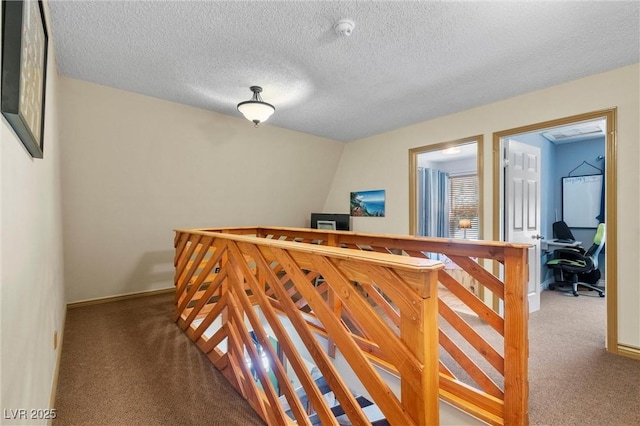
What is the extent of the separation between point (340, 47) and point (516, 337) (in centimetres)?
232

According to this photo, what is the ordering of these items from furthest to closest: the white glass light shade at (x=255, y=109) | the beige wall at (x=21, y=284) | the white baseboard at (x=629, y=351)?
the white glass light shade at (x=255, y=109) < the white baseboard at (x=629, y=351) < the beige wall at (x=21, y=284)

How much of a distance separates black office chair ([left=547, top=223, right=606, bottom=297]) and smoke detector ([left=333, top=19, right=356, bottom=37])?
4739 mm

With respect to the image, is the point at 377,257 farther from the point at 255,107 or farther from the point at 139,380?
the point at 255,107

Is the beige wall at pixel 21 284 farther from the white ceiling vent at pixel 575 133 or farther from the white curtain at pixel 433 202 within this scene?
the white ceiling vent at pixel 575 133

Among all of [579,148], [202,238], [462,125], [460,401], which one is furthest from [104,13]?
[579,148]

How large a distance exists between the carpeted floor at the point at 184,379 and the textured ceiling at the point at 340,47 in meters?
2.49

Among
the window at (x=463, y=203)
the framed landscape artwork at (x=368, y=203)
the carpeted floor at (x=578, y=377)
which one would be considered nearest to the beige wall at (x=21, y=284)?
the carpeted floor at (x=578, y=377)

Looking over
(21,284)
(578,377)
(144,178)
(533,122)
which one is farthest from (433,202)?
(21,284)

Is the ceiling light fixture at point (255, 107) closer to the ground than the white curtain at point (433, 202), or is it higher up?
higher up

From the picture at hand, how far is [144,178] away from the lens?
3.64m

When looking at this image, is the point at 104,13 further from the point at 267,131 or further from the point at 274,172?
the point at 274,172

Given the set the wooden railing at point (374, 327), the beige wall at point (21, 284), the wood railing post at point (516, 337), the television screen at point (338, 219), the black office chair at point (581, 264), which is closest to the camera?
the beige wall at point (21, 284)

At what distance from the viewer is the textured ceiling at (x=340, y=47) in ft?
6.40

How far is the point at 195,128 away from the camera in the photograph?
3.78m
